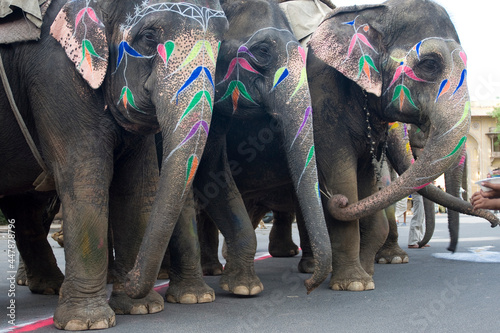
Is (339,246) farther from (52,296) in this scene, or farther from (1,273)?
(1,273)

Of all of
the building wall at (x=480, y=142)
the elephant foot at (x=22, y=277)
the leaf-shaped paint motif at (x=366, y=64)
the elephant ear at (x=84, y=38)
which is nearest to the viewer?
the elephant ear at (x=84, y=38)

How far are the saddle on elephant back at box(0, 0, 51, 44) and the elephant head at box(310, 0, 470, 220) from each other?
100 inches

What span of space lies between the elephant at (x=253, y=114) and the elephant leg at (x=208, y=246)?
1.38 m

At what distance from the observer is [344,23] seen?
6004mm

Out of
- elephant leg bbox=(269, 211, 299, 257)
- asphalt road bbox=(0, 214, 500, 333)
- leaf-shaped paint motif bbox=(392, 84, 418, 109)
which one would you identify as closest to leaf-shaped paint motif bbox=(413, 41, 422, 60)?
leaf-shaped paint motif bbox=(392, 84, 418, 109)

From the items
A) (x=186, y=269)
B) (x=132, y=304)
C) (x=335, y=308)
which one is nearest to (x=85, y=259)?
(x=132, y=304)

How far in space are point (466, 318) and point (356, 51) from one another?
2462 mm

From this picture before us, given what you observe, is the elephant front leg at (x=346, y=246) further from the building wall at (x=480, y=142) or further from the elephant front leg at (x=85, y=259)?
the building wall at (x=480, y=142)

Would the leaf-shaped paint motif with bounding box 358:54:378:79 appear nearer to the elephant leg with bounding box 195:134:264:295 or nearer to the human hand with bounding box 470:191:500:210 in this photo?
the elephant leg with bounding box 195:134:264:295

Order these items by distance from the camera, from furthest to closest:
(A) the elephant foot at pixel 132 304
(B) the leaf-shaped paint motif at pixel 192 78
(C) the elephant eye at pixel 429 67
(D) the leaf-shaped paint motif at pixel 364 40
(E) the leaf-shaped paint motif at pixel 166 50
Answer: (D) the leaf-shaped paint motif at pixel 364 40 → (C) the elephant eye at pixel 429 67 → (A) the elephant foot at pixel 132 304 → (E) the leaf-shaped paint motif at pixel 166 50 → (B) the leaf-shaped paint motif at pixel 192 78

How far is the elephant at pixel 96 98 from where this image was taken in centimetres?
406

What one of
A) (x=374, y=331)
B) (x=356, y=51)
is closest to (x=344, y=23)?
(x=356, y=51)

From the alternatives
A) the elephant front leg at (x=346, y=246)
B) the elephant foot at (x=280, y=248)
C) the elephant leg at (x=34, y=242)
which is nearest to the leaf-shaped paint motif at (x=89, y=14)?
the elephant leg at (x=34, y=242)

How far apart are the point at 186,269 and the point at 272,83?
154cm
